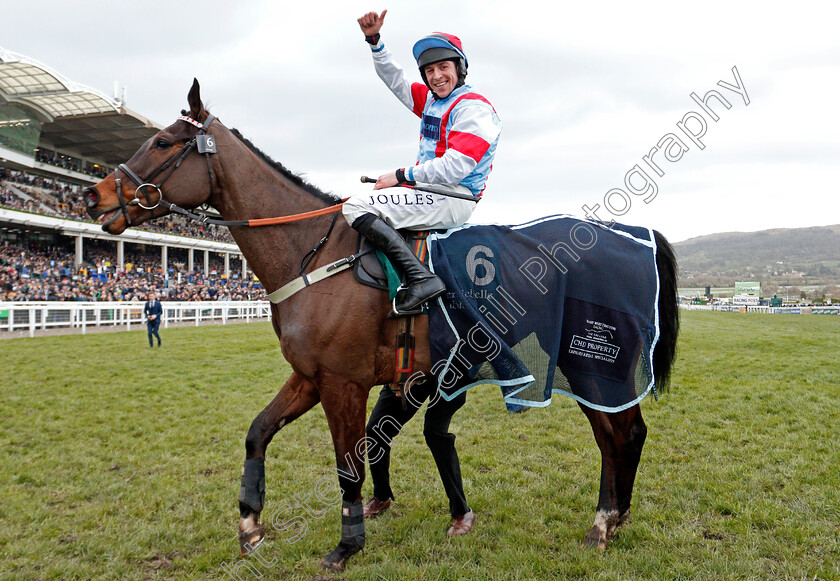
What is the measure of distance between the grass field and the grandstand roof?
27.3 meters

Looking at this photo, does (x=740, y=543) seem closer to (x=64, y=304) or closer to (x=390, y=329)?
(x=390, y=329)

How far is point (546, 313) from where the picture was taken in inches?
131

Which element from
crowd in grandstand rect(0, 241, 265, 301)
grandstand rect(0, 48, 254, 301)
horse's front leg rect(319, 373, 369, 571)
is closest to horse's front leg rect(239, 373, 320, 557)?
horse's front leg rect(319, 373, 369, 571)

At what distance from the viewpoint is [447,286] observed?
3252 millimetres

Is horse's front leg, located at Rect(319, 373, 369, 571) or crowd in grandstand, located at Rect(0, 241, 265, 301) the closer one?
horse's front leg, located at Rect(319, 373, 369, 571)

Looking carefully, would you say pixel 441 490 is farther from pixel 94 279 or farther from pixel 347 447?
pixel 94 279

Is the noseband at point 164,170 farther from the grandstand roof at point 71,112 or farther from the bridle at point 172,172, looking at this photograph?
the grandstand roof at point 71,112

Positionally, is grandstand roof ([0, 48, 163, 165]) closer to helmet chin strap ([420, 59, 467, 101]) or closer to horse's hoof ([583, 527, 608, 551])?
helmet chin strap ([420, 59, 467, 101])

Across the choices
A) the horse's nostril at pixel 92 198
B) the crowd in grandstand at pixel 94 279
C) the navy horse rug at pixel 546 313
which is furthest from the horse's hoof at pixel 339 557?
the crowd in grandstand at pixel 94 279

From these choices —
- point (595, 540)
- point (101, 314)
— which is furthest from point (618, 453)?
point (101, 314)

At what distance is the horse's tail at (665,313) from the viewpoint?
3.76m

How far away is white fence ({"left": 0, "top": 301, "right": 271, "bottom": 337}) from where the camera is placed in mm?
17859

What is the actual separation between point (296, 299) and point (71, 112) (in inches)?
1496

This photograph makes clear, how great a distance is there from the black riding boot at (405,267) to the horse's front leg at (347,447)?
0.59 meters
